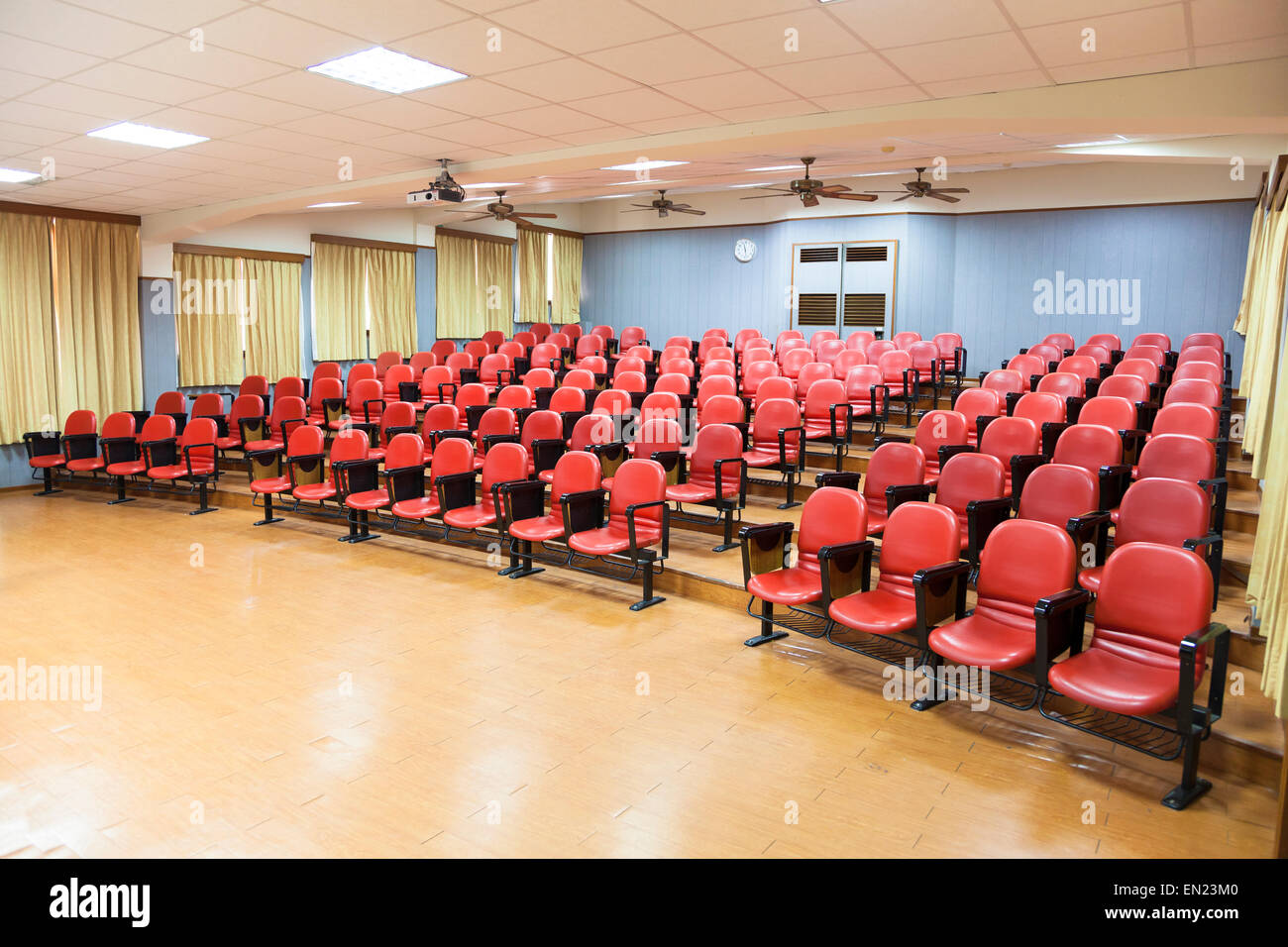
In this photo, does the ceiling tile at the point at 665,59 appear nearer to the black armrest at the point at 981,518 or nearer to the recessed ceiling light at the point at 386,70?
the recessed ceiling light at the point at 386,70

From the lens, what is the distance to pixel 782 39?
432cm

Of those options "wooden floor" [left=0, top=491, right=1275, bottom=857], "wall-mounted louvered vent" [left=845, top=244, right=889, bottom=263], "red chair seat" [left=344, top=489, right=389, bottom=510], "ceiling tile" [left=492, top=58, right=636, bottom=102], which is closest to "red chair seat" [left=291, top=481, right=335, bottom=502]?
"red chair seat" [left=344, top=489, right=389, bottom=510]

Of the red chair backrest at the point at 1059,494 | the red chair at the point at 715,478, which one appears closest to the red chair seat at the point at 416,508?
the red chair at the point at 715,478

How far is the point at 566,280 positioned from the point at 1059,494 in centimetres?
1197

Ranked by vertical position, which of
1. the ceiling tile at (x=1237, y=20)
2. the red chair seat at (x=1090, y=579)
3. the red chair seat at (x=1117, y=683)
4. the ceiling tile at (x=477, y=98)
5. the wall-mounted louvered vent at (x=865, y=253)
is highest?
the wall-mounted louvered vent at (x=865, y=253)

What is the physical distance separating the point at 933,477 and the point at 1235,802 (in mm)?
3347

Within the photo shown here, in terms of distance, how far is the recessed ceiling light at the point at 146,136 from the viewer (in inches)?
244

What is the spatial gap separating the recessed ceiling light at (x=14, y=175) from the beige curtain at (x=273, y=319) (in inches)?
129

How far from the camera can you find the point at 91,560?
6.83 m

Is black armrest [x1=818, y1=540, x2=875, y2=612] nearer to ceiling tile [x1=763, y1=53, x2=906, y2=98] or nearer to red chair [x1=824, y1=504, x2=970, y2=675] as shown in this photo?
red chair [x1=824, y1=504, x2=970, y2=675]

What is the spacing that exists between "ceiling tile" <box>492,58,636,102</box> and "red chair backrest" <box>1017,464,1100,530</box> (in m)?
3.34

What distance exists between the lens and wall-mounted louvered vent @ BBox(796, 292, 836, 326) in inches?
521

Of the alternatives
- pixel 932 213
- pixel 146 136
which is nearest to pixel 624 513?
pixel 146 136
